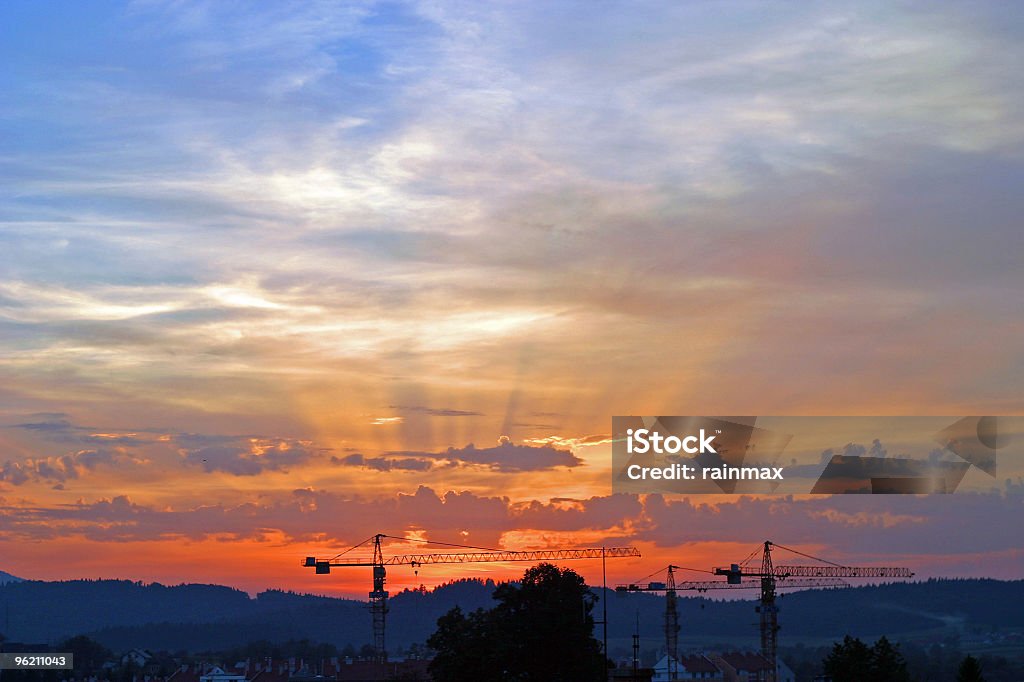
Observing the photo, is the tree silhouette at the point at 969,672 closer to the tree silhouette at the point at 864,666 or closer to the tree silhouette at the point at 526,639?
the tree silhouette at the point at 864,666

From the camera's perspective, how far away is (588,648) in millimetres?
138750

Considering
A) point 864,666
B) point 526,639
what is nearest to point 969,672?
point 864,666

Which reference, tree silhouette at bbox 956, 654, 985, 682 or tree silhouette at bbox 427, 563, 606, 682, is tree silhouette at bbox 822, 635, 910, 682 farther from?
tree silhouette at bbox 427, 563, 606, 682

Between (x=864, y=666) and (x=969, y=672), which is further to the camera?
(x=864, y=666)

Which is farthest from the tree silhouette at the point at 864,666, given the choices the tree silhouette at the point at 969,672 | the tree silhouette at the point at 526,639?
the tree silhouette at the point at 526,639

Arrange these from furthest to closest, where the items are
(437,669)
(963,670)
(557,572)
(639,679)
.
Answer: (557,572)
(437,669)
(639,679)
(963,670)

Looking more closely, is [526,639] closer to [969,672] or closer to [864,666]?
[864,666]

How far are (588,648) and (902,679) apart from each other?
106 ft

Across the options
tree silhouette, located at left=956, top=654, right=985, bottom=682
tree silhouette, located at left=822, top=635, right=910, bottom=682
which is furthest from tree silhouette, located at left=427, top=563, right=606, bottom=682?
tree silhouette, located at left=956, top=654, right=985, bottom=682

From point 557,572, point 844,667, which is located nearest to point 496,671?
point 557,572

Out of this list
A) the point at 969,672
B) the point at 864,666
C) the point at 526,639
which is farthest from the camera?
the point at 526,639

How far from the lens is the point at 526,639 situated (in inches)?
5408

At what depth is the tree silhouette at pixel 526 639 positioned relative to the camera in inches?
5162

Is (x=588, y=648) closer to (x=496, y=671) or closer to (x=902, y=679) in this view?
(x=496, y=671)
